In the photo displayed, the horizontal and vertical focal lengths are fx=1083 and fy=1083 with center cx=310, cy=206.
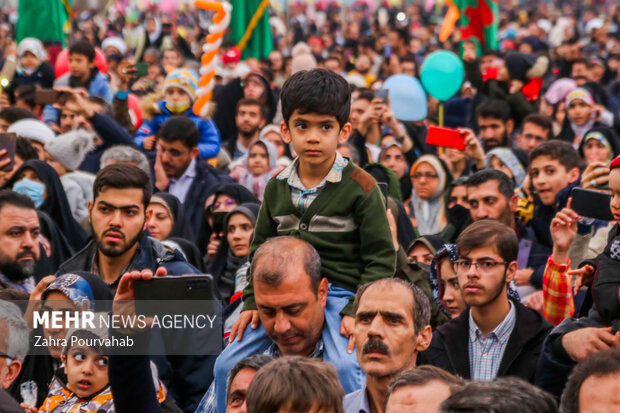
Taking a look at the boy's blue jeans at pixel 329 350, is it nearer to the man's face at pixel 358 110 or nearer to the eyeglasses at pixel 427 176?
the eyeglasses at pixel 427 176

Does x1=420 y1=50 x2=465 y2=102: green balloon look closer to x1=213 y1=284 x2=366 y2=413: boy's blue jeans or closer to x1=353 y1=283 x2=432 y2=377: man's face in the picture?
x1=213 y1=284 x2=366 y2=413: boy's blue jeans

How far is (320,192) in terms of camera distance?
4328 millimetres

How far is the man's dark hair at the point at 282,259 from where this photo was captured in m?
4.09

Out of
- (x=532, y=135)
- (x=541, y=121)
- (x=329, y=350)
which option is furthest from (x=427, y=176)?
(x=329, y=350)

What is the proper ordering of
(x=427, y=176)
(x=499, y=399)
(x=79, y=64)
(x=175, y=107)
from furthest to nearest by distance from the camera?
(x=79, y=64) → (x=175, y=107) → (x=427, y=176) → (x=499, y=399)

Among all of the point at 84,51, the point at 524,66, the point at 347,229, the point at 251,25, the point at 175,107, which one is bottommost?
the point at 347,229

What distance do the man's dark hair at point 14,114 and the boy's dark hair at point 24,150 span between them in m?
1.29

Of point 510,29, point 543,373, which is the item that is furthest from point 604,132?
point 510,29

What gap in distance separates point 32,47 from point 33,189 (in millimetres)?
5348

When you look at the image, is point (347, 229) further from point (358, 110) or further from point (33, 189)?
point (358, 110)

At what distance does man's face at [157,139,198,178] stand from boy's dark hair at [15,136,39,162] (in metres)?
1.17

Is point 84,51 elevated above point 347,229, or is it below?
above

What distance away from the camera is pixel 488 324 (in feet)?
16.6

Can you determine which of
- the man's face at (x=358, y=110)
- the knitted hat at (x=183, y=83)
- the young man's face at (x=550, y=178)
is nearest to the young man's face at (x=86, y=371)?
the young man's face at (x=550, y=178)
